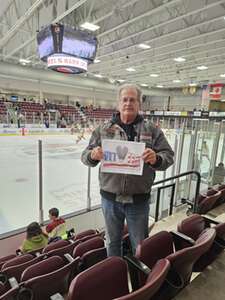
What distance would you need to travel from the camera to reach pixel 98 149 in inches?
52.1

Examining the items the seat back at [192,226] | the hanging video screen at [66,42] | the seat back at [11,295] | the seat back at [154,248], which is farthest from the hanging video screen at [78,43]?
the seat back at [11,295]

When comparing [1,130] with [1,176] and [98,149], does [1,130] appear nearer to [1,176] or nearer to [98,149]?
[1,176]

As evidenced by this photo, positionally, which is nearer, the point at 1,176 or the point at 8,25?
the point at 1,176

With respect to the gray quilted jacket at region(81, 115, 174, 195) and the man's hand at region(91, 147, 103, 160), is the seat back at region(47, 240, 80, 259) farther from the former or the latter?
the man's hand at region(91, 147, 103, 160)

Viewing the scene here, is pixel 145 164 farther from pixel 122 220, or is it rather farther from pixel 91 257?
pixel 91 257

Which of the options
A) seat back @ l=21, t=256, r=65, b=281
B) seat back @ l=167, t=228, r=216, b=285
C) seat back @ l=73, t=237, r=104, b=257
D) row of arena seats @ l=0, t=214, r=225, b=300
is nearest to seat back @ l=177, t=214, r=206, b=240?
row of arena seats @ l=0, t=214, r=225, b=300

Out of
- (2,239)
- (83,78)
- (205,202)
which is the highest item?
(83,78)

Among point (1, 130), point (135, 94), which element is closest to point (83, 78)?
point (1, 130)

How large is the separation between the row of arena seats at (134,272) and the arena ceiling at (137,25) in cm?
545

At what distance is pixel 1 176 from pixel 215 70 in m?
13.4

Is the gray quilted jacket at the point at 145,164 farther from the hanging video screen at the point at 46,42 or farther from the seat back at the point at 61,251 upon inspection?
the hanging video screen at the point at 46,42

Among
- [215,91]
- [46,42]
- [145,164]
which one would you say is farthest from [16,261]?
[215,91]

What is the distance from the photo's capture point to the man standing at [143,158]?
52.2 inches

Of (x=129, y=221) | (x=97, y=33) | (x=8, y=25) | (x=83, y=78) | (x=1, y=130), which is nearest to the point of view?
(x=129, y=221)
